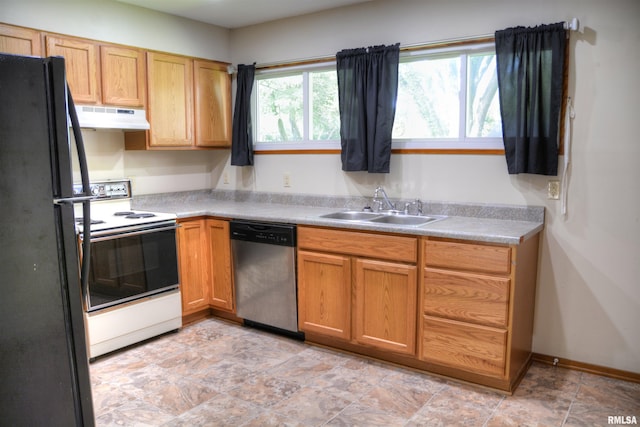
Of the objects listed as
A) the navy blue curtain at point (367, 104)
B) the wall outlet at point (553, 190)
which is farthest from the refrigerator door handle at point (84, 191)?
the wall outlet at point (553, 190)

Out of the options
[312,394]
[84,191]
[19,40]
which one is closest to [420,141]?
[312,394]

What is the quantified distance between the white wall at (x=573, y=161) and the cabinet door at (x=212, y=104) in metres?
0.39

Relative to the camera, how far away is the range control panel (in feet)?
12.2

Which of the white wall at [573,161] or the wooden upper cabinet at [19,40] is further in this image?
the wooden upper cabinet at [19,40]

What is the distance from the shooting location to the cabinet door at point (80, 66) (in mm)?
3291

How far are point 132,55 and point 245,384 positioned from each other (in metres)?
2.51

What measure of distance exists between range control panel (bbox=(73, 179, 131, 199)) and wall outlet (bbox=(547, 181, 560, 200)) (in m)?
3.07

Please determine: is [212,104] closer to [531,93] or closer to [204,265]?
[204,265]

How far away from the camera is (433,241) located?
2898 millimetres

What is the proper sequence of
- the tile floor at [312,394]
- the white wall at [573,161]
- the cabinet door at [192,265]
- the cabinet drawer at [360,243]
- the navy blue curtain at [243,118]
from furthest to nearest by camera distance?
the navy blue curtain at [243,118], the cabinet door at [192,265], the cabinet drawer at [360,243], the white wall at [573,161], the tile floor at [312,394]

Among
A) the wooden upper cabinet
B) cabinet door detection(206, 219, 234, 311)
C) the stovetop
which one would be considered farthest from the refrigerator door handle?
cabinet door detection(206, 219, 234, 311)

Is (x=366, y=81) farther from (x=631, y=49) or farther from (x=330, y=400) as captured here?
(x=330, y=400)

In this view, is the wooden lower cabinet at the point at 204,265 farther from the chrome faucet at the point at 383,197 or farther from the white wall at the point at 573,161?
the chrome faucet at the point at 383,197

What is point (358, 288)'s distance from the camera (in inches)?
127
